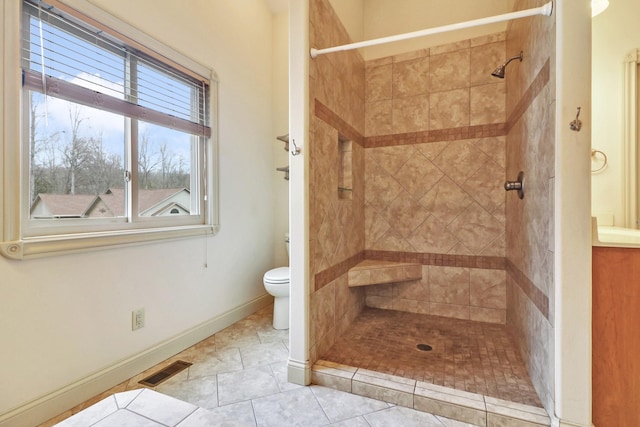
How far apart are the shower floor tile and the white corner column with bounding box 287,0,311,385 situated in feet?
0.88

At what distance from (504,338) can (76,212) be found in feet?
9.62

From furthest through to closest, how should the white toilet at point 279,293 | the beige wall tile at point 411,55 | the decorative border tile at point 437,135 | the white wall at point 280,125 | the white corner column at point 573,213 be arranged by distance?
the white wall at point 280,125, the beige wall tile at point 411,55, the decorative border tile at point 437,135, the white toilet at point 279,293, the white corner column at point 573,213

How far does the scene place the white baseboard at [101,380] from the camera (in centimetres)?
139

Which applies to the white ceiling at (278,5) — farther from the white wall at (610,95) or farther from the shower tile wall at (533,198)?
the white wall at (610,95)

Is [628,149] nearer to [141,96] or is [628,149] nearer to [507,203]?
[507,203]

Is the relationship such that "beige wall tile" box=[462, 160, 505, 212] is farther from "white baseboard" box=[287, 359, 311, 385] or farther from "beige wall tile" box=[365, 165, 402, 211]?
"white baseboard" box=[287, 359, 311, 385]

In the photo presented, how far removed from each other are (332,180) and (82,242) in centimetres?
151

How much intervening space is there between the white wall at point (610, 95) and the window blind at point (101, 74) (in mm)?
2744

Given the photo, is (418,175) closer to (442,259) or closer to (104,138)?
(442,259)

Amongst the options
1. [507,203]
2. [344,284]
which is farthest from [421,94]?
[344,284]

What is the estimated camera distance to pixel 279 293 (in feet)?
8.27

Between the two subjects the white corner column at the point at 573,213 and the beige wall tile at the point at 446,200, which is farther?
the beige wall tile at the point at 446,200

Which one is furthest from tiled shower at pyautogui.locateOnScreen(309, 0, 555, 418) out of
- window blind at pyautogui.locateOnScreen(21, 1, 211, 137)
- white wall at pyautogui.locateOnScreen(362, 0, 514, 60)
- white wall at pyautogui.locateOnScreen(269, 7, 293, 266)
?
window blind at pyautogui.locateOnScreen(21, 1, 211, 137)

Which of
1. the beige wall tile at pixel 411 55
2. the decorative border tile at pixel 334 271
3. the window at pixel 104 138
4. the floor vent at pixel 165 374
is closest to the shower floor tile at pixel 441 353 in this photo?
the decorative border tile at pixel 334 271
